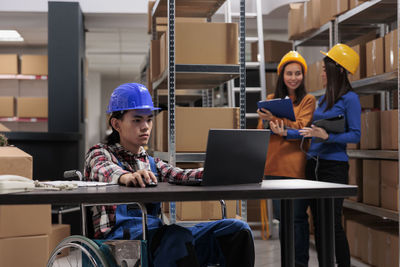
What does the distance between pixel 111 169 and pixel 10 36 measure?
23.7 ft

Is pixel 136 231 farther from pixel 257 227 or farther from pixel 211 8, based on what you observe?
pixel 257 227

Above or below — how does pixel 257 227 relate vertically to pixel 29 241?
below

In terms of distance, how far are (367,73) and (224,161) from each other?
242 cm

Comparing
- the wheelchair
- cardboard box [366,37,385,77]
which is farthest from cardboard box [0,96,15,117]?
the wheelchair

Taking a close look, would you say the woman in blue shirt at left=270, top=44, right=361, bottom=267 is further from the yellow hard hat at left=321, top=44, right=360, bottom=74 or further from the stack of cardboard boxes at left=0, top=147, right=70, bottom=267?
the stack of cardboard boxes at left=0, top=147, right=70, bottom=267

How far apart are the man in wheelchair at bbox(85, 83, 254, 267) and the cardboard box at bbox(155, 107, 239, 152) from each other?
0.82 meters

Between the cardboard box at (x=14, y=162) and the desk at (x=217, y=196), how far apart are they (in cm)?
181

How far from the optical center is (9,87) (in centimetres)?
825

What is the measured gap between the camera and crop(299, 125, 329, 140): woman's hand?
3039 millimetres

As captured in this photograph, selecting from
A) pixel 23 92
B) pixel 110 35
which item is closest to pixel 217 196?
pixel 23 92

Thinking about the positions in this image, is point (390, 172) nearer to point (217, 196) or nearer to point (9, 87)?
point (217, 196)

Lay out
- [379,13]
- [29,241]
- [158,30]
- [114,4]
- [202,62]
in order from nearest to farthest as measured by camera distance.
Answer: [202,62], [29,241], [379,13], [158,30], [114,4]

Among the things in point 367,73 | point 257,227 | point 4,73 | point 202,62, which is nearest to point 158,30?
point 202,62

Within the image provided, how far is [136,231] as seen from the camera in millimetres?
1733
